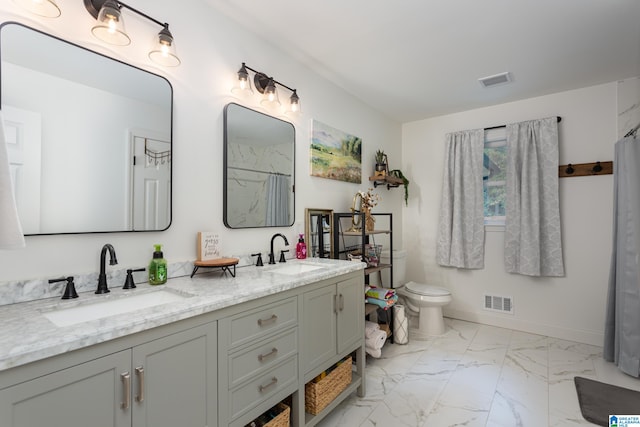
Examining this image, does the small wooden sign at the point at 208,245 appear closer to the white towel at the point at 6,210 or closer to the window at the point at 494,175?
the white towel at the point at 6,210

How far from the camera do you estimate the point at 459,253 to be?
3.60m

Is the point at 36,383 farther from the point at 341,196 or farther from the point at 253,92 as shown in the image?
the point at 341,196

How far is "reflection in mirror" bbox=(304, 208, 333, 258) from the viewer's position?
2557mm

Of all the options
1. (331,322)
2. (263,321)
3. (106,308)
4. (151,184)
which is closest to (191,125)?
(151,184)

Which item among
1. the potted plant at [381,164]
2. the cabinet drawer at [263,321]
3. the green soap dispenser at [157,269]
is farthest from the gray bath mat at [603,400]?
the green soap dispenser at [157,269]

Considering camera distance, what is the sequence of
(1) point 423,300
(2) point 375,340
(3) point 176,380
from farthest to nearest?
1. (1) point 423,300
2. (2) point 375,340
3. (3) point 176,380

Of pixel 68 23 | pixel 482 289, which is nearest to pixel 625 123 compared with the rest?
pixel 482 289

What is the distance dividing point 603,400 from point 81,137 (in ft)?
10.9

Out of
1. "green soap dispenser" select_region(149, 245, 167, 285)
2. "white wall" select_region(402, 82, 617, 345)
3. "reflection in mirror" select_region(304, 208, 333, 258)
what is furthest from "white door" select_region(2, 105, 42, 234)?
"white wall" select_region(402, 82, 617, 345)

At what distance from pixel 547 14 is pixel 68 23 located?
2551mm

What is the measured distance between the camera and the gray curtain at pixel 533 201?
10.2 feet

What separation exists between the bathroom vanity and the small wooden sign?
0.38 ft

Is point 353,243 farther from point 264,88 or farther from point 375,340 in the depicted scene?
point 264,88

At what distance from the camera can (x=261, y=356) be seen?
1.40 meters
